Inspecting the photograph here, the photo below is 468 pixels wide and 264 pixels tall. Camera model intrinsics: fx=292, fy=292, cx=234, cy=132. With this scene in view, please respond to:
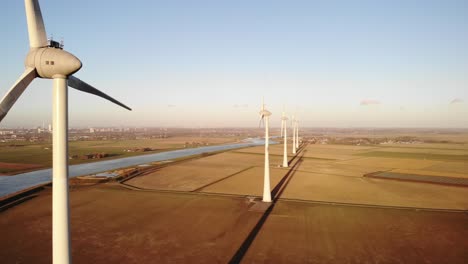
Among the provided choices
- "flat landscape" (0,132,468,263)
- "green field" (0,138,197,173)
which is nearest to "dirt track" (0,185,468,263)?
"flat landscape" (0,132,468,263)

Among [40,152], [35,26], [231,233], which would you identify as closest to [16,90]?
[35,26]

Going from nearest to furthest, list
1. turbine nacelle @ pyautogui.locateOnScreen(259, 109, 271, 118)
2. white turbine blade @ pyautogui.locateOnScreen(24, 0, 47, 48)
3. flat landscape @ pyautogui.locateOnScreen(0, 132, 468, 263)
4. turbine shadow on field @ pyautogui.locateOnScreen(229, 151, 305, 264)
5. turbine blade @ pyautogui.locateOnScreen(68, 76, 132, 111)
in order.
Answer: white turbine blade @ pyautogui.locateOnScreen(24, 0, 47, 48) < turbine blade @ pyautogui.locateOnScreen(68, 76, 132, 111) < turbine shadow on field @ pyautogui.locateOnScreen(229, 151, 305, 264) < flat landscape @ pyautogui.locateOnScreen(0, 132, 468, 263) < turbine nacelle @ pyautogui.locateOnScreen(259, 109, 271, 118)

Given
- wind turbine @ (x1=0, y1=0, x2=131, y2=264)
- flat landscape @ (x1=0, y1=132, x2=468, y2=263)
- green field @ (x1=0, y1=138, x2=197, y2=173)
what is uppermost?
wind turbine @ (x1=0, y1=0, x2=131, y2=264)

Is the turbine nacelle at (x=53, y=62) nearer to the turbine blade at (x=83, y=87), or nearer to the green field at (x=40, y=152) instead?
the turbine blade at (x=83, y=87)

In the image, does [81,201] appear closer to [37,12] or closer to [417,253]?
[37,12]

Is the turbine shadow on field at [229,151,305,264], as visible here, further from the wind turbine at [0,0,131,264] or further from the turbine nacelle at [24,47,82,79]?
the turbine nacelle at [24,47,82,79]

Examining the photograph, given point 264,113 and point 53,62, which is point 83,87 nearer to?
point 53,62

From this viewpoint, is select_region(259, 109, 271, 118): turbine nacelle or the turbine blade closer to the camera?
the turbine blade
